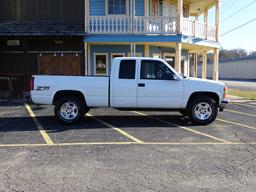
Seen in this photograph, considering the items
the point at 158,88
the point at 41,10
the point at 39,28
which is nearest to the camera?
the point at 158,88

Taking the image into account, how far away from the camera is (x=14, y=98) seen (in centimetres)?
1578

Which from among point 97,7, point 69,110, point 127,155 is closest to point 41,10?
point 97,7

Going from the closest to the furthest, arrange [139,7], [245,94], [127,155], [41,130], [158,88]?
[127,155] < [41,130] < [158,88] < [139,7] < [245,94]

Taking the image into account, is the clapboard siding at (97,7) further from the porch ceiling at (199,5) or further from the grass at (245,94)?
the grass at (245,94)

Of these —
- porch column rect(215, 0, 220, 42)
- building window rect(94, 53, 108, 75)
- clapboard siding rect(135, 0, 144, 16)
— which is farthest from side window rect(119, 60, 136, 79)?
porch column rect(215, 0, 220, 42)

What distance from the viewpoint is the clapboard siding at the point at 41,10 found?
17.9 meters

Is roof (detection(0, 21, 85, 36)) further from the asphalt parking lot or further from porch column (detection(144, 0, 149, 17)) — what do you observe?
the asphalt parking lot

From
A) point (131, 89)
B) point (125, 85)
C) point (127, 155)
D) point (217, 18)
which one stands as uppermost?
point (217, 18)

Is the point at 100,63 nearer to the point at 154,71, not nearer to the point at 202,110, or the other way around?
the point at 154,71

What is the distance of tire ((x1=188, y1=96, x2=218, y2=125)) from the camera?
888cm

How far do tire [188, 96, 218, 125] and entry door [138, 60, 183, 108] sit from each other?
49 centimetres

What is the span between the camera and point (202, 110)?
9023 millimetres

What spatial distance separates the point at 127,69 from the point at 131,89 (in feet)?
2.14

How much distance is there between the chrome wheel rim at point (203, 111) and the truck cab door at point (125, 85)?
2.01 m
